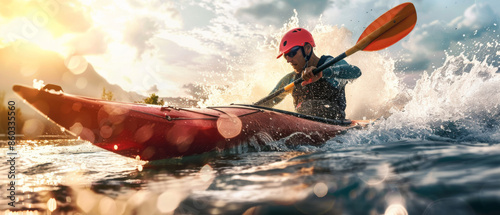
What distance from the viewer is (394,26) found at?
493 centimetres

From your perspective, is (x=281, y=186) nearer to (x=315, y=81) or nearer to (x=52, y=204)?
(x=52, y=204)

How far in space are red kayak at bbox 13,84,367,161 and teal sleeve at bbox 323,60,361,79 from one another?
1086mm

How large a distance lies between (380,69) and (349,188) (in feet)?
63.0

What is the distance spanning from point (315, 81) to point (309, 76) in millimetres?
438

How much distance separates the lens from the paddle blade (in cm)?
485

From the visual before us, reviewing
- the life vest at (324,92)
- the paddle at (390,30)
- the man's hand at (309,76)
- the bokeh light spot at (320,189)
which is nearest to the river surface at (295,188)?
the bokeh light spot at (320,189)

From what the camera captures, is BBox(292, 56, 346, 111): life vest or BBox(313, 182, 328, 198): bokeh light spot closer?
BBox(313, 182, 328, 198): bokeh light spot

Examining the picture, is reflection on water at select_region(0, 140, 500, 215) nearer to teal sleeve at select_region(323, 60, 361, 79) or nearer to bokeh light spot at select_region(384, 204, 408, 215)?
bokeh light spot at select_region(384, 204, 408, 215)

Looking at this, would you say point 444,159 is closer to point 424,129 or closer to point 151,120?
point 424,129

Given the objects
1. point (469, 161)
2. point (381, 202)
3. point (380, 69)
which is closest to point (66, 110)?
point (381, 202)

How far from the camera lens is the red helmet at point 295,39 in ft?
17.0

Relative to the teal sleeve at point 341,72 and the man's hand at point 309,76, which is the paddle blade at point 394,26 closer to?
the teal sleeve at point 341,72

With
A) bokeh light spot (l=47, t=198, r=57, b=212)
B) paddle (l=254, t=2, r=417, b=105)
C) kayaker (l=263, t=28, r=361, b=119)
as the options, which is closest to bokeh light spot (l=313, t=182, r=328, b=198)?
bokeh light spot (l=47, t=198, r=57, b=212)

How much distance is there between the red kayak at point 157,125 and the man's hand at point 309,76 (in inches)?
34.4
